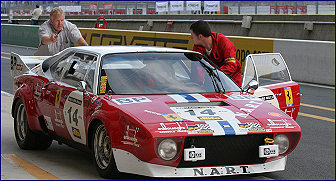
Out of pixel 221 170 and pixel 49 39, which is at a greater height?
pixel 49 39

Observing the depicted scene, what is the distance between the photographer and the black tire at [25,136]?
8266mm

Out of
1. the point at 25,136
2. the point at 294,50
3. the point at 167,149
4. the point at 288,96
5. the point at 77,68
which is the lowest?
the point at 25,136

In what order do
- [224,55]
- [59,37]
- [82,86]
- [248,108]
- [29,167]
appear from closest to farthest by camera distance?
[248,108] → [82,86] → [29,167] → [224,55] → [59,37]

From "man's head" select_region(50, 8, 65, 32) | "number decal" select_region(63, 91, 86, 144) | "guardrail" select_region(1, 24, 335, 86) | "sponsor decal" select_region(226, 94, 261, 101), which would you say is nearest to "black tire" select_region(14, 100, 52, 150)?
"number decal" select_region(63, 91, 86, 144)

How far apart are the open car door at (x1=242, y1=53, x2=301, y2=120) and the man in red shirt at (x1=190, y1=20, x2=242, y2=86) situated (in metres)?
0.37

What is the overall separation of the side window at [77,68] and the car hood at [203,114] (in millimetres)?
789

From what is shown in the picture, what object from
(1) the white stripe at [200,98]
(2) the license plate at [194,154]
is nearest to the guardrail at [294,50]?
(1) the white stripe at [200,98]

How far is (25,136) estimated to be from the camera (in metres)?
8.38

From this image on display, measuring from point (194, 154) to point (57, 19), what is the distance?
17.3 feet

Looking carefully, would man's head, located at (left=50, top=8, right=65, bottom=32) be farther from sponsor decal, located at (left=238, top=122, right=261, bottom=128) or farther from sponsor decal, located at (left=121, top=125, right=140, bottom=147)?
sponsor decal, located at (left=238, top=122, right=261, bottom=128)

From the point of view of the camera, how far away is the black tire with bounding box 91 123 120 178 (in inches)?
253

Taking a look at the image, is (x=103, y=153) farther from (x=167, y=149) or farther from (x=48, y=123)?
(x=48, y=123)

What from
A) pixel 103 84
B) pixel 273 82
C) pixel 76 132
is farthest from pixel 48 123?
pixel 273 82

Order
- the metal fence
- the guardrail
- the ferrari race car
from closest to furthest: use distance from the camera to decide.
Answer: the ferrari race car → the guardrail → the metal fence
